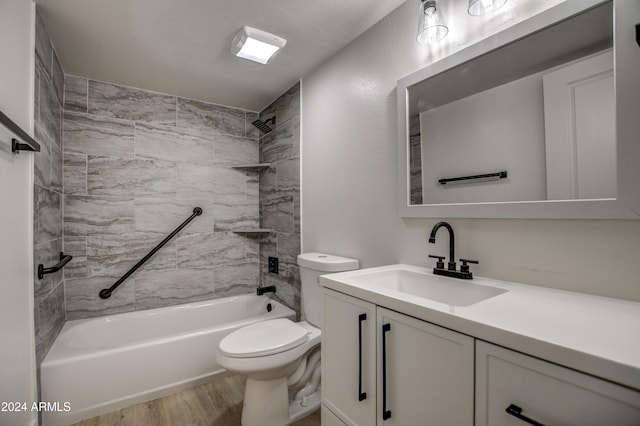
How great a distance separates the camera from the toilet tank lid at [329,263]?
1714 millimetres

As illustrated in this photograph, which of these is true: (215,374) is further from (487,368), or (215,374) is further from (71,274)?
(487,368)

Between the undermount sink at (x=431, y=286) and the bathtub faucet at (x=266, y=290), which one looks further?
the bathtub faucet at (x=266, y=290)

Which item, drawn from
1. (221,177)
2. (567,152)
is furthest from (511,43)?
(221,177)

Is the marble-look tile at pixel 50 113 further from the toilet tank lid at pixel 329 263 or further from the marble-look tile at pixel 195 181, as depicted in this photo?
the toilet tank lid at pixel 329 263

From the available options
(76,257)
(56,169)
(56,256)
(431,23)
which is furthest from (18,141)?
(431,23)

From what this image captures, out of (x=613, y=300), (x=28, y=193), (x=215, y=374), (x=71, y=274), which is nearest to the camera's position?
(x=613, y=300)

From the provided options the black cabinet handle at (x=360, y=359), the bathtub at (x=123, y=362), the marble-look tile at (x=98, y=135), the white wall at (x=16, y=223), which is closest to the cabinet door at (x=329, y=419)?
the black cabinet handle at (x=360, y=359)

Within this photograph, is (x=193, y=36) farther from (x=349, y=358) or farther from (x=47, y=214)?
(x=349, y=358)

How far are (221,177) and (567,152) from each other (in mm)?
2601

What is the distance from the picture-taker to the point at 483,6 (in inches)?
44.6

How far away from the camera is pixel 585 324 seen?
651mm

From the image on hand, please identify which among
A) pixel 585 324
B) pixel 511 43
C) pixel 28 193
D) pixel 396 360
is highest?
pixel 511 43

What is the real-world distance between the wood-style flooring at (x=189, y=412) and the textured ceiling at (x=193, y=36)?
89.4 inches

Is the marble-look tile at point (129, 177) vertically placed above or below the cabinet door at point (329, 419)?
→ above
